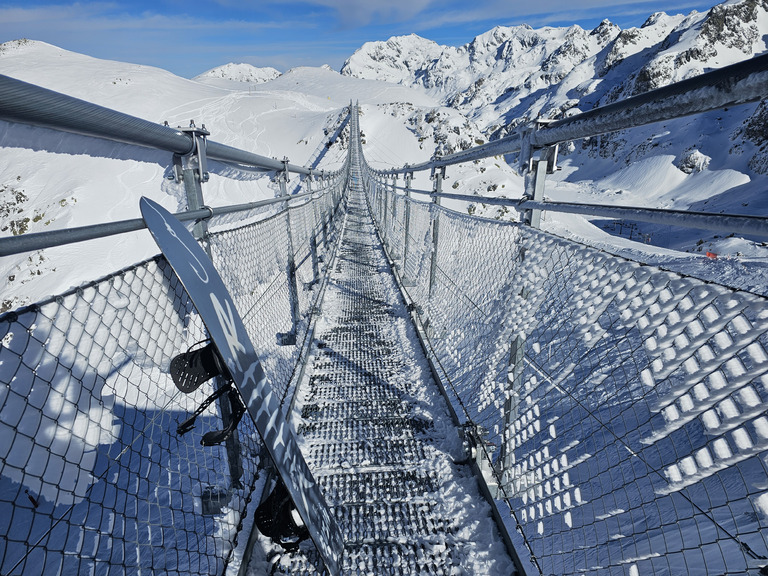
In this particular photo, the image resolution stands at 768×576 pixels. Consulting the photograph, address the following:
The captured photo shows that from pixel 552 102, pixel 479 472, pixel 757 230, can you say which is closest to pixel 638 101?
pixel 757 230

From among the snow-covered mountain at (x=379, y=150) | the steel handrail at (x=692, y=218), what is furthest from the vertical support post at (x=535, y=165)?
the steel handrail at (x=692, y=218)

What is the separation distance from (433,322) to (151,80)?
62.9m

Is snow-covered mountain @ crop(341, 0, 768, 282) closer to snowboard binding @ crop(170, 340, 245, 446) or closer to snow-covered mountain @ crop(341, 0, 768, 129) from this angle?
snow-covered mountain @ crop(341, 0, 768, 129)

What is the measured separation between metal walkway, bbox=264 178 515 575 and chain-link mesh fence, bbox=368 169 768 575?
0.19 m

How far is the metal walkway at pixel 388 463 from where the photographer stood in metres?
1.75

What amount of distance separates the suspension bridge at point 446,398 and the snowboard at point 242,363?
6cm

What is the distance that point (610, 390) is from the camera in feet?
7.21

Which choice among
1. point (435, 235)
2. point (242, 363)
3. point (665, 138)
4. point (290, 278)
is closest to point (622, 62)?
point (665, 138)

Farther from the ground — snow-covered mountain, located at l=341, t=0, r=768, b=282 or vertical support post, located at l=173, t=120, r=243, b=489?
snow-covered mountain, located at l=341, t=0, r=768, b=282

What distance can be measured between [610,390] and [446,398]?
3.26 feet

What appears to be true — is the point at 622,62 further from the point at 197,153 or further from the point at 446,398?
the point at 197,153

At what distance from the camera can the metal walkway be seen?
68.9 inches

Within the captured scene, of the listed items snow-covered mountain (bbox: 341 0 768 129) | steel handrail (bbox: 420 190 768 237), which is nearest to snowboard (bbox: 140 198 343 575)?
steel handrail (bbox: 420 190 768 237)

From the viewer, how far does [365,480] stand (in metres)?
2.15
